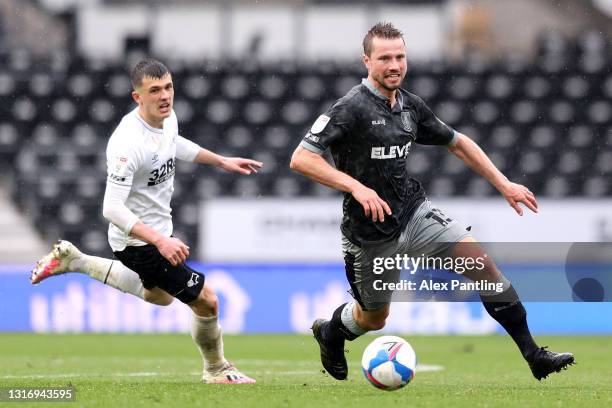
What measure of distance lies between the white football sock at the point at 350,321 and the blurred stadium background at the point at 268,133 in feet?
24.0

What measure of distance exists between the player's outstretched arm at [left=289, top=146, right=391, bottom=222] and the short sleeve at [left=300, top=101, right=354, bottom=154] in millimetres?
65

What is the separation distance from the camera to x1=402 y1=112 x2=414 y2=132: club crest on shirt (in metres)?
7.60

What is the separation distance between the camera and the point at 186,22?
2333cm

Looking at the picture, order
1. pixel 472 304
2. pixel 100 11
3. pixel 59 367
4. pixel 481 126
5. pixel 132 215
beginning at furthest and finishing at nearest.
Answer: pixel 100 11
pixel 481 126
pixel 472 304
pixel 59 367
pixel 132 215

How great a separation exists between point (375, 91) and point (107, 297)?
875cm

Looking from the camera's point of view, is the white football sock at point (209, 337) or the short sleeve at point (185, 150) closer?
the white football sock at point (209, 337)

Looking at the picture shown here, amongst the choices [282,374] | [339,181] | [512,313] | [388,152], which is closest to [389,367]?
[512,313]

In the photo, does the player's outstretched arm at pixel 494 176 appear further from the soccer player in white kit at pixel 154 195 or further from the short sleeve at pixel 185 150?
the short sleeve at pixel 185 150

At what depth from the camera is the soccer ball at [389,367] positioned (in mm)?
7188

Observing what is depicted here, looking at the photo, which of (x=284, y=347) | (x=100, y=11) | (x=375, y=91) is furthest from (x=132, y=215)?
(x=100, y=11)

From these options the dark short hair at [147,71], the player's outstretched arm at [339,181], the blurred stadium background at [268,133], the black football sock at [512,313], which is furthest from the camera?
the blurred stadium background at [268,133]

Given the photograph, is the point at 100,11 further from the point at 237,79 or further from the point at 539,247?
the point at 539,247

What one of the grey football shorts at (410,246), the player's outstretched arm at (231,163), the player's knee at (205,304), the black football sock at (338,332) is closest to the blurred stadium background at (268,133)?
the player's outstretched arm at (231,163)

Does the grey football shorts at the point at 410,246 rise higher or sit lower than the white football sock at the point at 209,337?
higher
